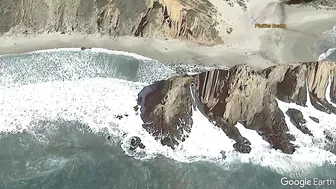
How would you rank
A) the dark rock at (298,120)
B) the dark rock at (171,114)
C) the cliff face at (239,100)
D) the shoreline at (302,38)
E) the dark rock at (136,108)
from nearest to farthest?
the cliff face at (239,100) < the dark rock at (171,114) < the dark rock at (298,120) < the dark rock at (136,108) < the shoreline at (302,38)

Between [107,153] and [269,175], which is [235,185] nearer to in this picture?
[269,175]

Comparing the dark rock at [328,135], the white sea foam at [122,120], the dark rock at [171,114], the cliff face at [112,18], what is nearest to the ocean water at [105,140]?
the white sea foam at [122,120]

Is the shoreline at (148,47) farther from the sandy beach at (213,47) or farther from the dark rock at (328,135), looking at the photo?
the dark rock at (328,135)

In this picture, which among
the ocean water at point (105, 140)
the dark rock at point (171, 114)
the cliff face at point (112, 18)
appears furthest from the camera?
the cliff face at point (112, 18)

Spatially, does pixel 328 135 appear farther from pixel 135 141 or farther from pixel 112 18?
pixel 112 18

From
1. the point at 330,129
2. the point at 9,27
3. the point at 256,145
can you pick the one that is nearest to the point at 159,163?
the point at 256,145

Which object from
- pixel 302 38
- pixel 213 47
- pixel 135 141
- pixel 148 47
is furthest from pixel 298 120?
pixel 148 47
